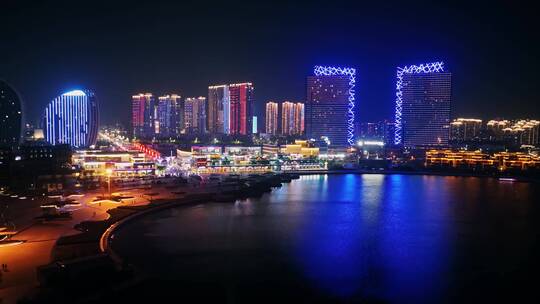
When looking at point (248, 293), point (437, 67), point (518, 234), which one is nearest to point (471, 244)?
point (518, 234)

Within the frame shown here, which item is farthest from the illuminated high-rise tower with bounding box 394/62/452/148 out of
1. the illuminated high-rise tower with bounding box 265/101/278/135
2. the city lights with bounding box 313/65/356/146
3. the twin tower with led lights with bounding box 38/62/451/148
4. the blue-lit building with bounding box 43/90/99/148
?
the blue-lit building with bounding box 43/90/99/148

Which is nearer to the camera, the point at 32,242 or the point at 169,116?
the point at 32,242

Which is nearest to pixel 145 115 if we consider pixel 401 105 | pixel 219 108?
pixel 219 108

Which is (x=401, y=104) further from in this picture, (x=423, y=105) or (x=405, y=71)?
(x=405, y=71)

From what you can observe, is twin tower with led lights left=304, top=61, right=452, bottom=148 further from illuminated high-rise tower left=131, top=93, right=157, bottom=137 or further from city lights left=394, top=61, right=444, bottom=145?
illuminated high-rise tower left=131, top=93, right=157, bottom=137

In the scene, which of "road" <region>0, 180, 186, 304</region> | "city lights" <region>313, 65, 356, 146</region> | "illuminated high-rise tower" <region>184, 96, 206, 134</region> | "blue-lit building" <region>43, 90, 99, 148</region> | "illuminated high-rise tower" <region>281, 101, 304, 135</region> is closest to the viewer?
"road" <region>0, 180, 186, 304</region>

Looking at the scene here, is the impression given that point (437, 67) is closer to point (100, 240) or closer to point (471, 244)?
point (471, 244)

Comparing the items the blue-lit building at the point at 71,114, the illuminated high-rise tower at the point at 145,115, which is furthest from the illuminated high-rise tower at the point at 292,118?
the blue-lit building at the point at 71,114
